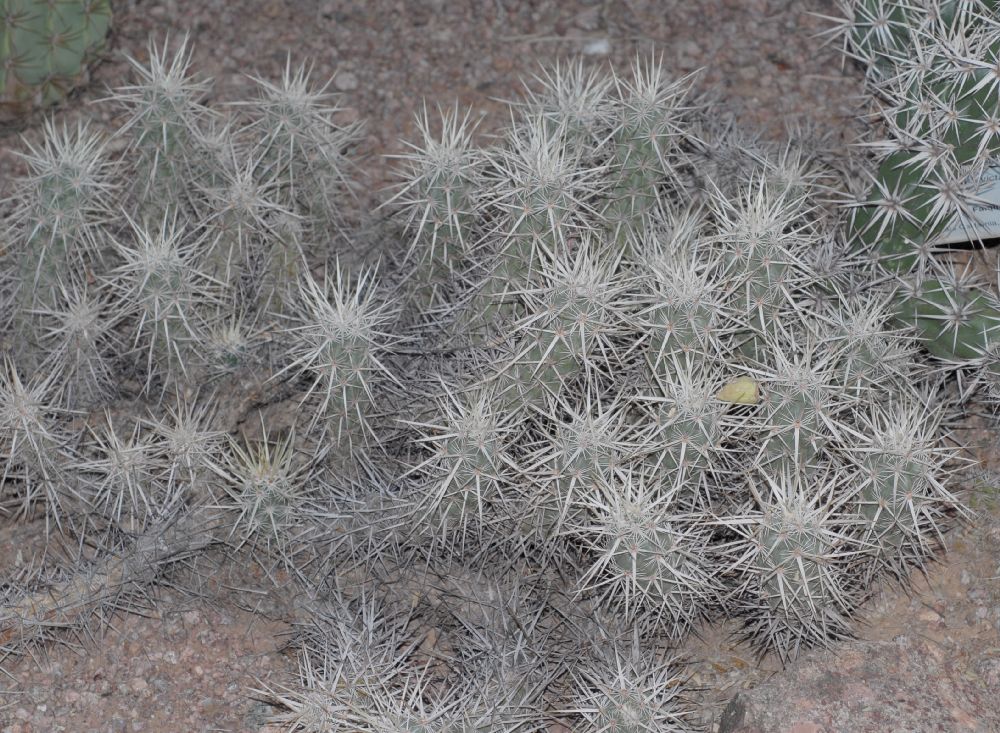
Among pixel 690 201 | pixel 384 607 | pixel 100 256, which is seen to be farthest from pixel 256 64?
pixel 384 607

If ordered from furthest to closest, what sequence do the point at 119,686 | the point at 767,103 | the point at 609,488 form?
the point at 767,103, the point at 119,686, the point at 609,488

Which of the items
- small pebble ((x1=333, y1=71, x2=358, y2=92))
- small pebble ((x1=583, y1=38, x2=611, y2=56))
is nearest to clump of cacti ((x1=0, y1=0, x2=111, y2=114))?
small pebble ((x1=333, y1=71, x2=358, y2=92))

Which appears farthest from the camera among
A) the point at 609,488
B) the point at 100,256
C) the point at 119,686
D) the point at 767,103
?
the point at 767,103

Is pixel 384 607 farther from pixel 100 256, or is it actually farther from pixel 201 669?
pixel 100 256

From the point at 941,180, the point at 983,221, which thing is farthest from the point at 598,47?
the point at 983,221

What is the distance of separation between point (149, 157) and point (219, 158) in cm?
24

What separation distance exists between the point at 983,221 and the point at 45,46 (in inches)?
137

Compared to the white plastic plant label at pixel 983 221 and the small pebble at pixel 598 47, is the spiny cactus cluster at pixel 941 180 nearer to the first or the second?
the white plastic plant label at pixel 983 221

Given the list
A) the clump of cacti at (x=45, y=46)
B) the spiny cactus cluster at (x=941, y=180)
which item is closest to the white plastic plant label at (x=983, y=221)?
the spiny cactus cluster at (x=941, y=180)

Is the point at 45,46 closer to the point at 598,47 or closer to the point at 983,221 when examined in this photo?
the point at 598,47

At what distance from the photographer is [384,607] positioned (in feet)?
10.5

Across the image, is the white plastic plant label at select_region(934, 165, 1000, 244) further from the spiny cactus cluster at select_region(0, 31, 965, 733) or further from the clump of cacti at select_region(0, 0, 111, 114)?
the clump of cacti at select_region(0, 0, 111, 114)

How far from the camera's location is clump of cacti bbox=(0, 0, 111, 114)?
4.32 m

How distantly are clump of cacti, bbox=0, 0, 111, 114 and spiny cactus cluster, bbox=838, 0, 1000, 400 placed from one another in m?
3.02
